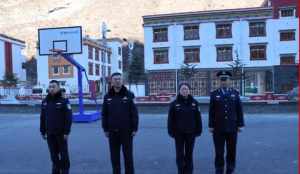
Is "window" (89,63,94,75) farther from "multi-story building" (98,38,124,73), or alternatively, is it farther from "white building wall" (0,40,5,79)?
"white building wall" (0,40,5,79)

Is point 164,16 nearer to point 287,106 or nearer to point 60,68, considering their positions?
point 60,68

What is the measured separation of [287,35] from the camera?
44875 mm

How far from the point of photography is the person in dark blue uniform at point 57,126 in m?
7.73

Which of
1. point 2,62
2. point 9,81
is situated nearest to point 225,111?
point 9,81

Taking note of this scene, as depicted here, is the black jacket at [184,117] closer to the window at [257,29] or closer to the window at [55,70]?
the window at [257,29]

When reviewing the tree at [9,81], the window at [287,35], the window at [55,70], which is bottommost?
the tree at [9,81]

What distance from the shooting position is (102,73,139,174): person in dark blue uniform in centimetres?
732

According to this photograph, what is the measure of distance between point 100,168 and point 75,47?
12149 mm

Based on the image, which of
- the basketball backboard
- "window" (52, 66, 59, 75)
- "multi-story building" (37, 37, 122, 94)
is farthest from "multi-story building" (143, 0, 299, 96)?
the basketball backboard

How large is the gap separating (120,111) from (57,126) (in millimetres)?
1204

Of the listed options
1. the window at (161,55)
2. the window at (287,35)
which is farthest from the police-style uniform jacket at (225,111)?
the window at (161,55)

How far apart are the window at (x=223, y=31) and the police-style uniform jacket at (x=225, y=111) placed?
3944 cm

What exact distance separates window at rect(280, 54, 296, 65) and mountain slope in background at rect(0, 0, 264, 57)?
211 feet

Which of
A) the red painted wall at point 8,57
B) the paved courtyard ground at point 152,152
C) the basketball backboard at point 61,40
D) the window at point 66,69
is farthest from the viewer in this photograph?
the red painted wall at point 8,57
